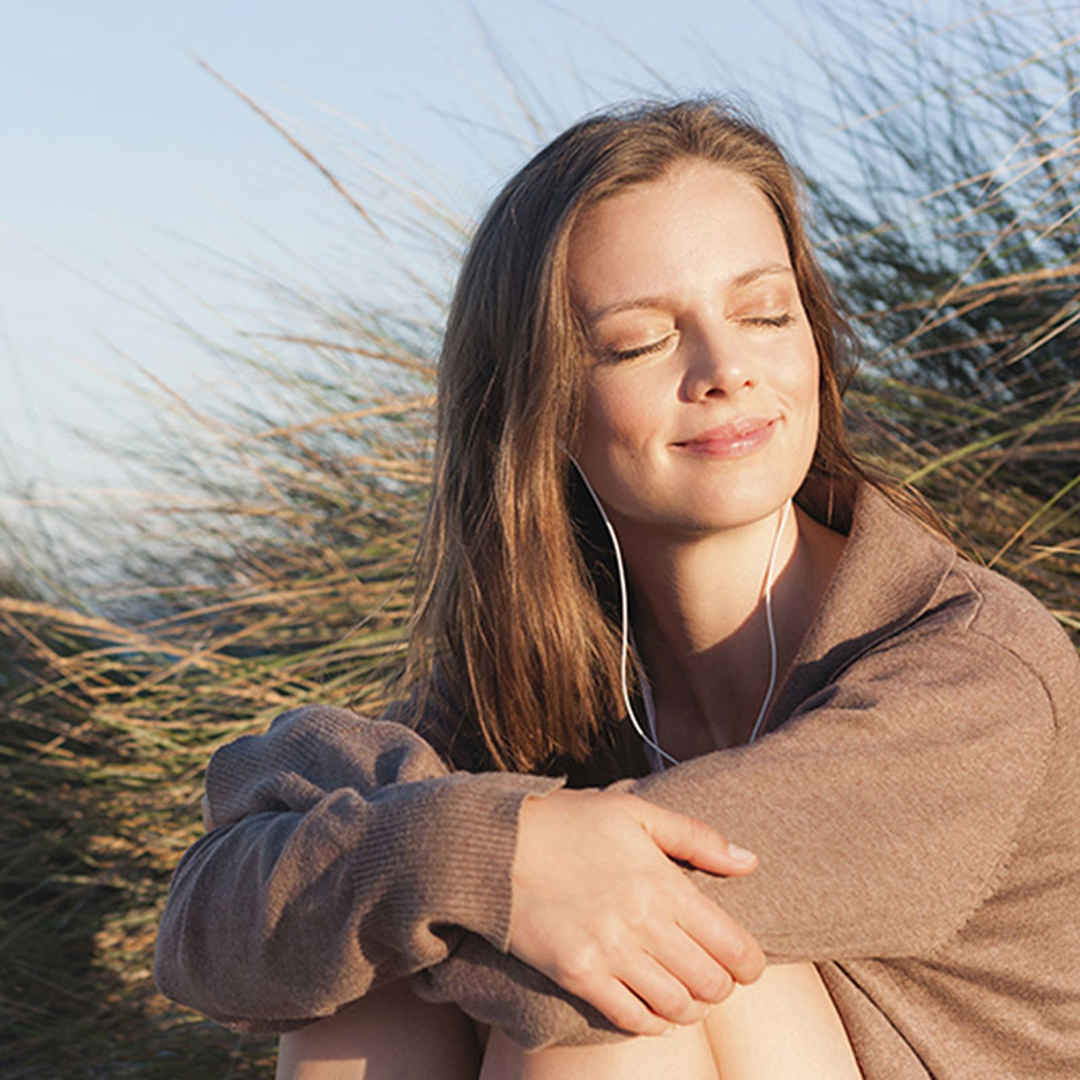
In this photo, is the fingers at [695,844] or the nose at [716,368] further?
the nose at [716,368]

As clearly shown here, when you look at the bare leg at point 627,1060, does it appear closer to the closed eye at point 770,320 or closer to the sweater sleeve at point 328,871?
the sweater sleeve at point 328,871

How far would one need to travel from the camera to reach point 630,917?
55.5 inches

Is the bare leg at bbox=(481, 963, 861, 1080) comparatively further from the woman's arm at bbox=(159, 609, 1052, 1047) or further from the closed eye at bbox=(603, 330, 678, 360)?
the closed eye at bbox=(603, 330, 678, 360)

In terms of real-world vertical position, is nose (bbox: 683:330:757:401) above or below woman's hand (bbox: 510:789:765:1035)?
above

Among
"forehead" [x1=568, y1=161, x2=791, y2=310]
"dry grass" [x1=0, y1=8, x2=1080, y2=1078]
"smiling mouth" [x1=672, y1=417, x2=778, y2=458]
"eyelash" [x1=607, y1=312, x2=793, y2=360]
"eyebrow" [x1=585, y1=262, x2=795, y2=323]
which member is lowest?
"dry grass" [x1=0, y1=8, x2=1080, y2=1078]

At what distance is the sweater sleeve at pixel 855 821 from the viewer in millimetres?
1439

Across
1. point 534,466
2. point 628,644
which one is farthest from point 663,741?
point 534,466

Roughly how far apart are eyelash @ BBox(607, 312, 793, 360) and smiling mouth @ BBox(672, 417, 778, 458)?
127 mm

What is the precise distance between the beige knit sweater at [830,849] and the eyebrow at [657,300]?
0.36m

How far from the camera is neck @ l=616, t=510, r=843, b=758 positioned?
6.48 ft

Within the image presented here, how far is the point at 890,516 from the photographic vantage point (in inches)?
72.7

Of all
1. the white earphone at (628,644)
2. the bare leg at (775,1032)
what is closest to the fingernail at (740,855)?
the bare leg at (775,1032)

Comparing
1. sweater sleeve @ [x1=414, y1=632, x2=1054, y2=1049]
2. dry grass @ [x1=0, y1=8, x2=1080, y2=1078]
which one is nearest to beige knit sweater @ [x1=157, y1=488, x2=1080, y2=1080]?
A: sweater sleeve @ [x1=414, y1=632, x2=1054, y2=1049]

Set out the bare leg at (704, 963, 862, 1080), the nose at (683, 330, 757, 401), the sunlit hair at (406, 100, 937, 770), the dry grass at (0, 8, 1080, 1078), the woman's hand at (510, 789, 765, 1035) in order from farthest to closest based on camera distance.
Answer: the dry grass at (0, 8, 1080, 1078), the sunlit hair at (406, 100, 937, 770), the nose at (683, 330, 757, 401), the bare leg at (704, 963, 862, 1080), the woman's hand at (510, 789, 765, 1035)
